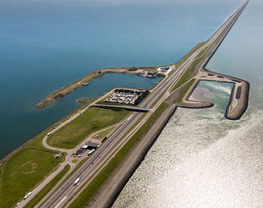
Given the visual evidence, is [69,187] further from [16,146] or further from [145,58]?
[145,58]

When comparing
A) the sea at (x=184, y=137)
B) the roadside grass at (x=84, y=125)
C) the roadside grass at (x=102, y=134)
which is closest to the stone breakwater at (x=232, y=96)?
the sea at (x=184, y=137)

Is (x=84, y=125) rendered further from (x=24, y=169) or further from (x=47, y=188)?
(x=47, y=188)

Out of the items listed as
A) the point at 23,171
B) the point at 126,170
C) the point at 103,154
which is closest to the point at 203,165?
the point at 126,170

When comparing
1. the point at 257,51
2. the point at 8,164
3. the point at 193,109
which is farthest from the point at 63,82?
the point at 257,51

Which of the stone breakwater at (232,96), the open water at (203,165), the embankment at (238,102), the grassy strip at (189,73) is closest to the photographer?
the open water at (203,165)

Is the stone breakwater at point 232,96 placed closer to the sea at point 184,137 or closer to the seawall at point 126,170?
the sea at point 184,137

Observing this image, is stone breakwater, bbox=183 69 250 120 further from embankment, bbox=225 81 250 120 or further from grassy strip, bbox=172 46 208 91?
grassy strip, bbox=172 46 208 91
